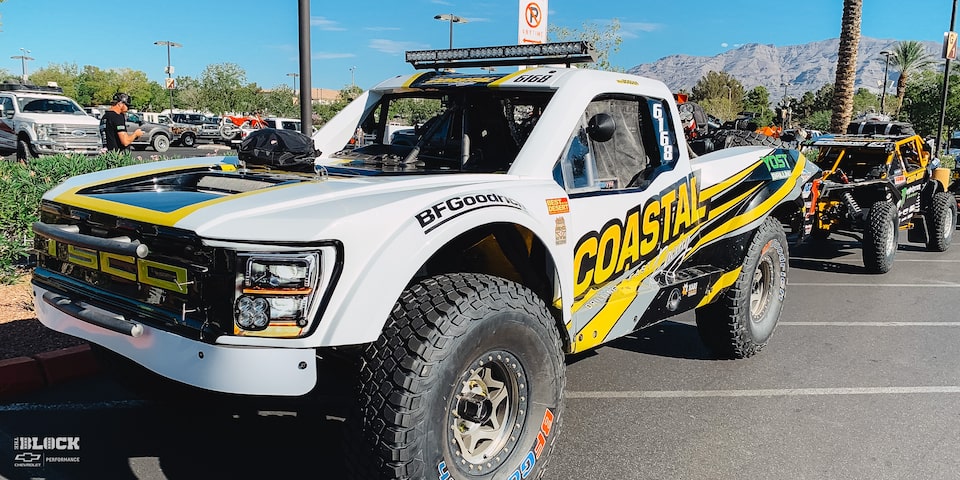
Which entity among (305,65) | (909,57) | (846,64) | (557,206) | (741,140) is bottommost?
(557,206)

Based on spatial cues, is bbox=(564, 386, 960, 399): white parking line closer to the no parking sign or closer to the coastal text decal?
the coastal text decal

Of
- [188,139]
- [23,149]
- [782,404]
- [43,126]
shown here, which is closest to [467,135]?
[782,404]

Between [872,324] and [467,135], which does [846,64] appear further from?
[467,135]

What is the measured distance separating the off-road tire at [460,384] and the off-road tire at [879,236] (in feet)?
25.3

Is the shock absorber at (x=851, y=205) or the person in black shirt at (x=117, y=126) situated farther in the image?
the shock absorber at (x=851, y=205)

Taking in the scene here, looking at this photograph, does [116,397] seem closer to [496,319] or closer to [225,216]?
[225,216]

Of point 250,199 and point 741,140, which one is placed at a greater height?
point 741,140

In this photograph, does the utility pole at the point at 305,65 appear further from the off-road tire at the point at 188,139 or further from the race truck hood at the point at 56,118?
the off-road tire at the point at 188,139

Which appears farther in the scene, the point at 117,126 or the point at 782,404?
the point at 117,126

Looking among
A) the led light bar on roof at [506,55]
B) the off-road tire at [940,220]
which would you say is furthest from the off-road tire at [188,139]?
the led light bar on roof at [506,55]

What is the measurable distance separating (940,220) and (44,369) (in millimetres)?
12116

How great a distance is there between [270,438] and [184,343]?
1582mm

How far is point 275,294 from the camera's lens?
8.52ft

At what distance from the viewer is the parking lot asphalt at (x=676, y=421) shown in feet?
12.5
